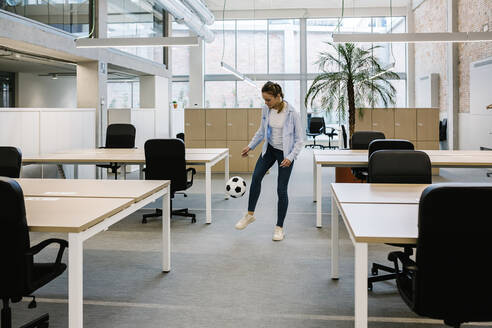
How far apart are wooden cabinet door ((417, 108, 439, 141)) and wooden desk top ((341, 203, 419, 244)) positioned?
7732mm

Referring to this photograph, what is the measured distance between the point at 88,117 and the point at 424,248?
7965 millimetres

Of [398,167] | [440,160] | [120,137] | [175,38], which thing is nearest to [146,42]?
[175,38]

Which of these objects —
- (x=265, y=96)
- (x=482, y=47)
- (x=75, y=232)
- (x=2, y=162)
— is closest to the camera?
(x=75, y=232)

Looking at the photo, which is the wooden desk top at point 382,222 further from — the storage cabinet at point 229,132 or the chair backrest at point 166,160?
the storage cabinet at point 229,132

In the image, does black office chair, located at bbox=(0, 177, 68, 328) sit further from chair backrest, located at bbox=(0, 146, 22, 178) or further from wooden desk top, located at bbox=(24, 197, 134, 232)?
chair backrest, located at bbox=(0, 146, 22, 178)

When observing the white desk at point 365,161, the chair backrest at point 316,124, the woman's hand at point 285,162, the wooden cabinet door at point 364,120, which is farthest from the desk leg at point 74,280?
the chair backrest at point 316,124

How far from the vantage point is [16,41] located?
7.20 m

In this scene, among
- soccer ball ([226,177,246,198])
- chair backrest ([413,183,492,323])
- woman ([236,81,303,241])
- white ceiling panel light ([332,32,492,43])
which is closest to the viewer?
chair backrest ([413,183,492,323])

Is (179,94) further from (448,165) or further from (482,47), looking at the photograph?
(448,165)

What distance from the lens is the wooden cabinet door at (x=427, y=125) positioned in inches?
387

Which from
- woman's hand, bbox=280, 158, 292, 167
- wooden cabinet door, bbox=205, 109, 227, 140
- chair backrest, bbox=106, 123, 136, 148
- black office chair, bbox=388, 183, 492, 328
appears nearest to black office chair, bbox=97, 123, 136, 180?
chair backrest, bbox=106, 123, 136, 148

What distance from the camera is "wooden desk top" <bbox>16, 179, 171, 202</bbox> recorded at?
9.99 feet

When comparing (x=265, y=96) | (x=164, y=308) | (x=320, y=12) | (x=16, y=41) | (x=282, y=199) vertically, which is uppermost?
(x=320, y=12)

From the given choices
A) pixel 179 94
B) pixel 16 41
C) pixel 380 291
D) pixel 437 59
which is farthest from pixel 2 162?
pixel 179 94
